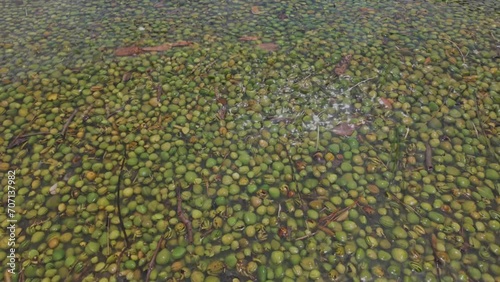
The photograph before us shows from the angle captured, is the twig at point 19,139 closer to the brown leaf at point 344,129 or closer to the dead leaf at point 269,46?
the dead leaf at point 269,46

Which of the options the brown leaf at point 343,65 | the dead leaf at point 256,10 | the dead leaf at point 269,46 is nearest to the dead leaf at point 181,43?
the dead leaf at point 269,46

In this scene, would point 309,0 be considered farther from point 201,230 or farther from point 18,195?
point 18,195

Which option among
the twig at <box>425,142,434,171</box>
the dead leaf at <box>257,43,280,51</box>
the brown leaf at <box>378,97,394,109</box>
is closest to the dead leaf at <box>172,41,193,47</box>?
the dead leaf at <box>257,43,280,51</box>

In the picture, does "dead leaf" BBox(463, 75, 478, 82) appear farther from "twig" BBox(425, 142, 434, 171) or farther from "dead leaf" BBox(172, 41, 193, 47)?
"dead leaf" BBox(172, 41, 193, 47)

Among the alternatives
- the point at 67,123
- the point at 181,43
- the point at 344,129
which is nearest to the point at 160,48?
the point at 181,43

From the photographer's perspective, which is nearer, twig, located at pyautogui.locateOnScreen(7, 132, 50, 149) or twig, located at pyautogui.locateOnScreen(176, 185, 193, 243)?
twig, located at pyautogui.locateOnScreen(176, 185, 193, 243)
